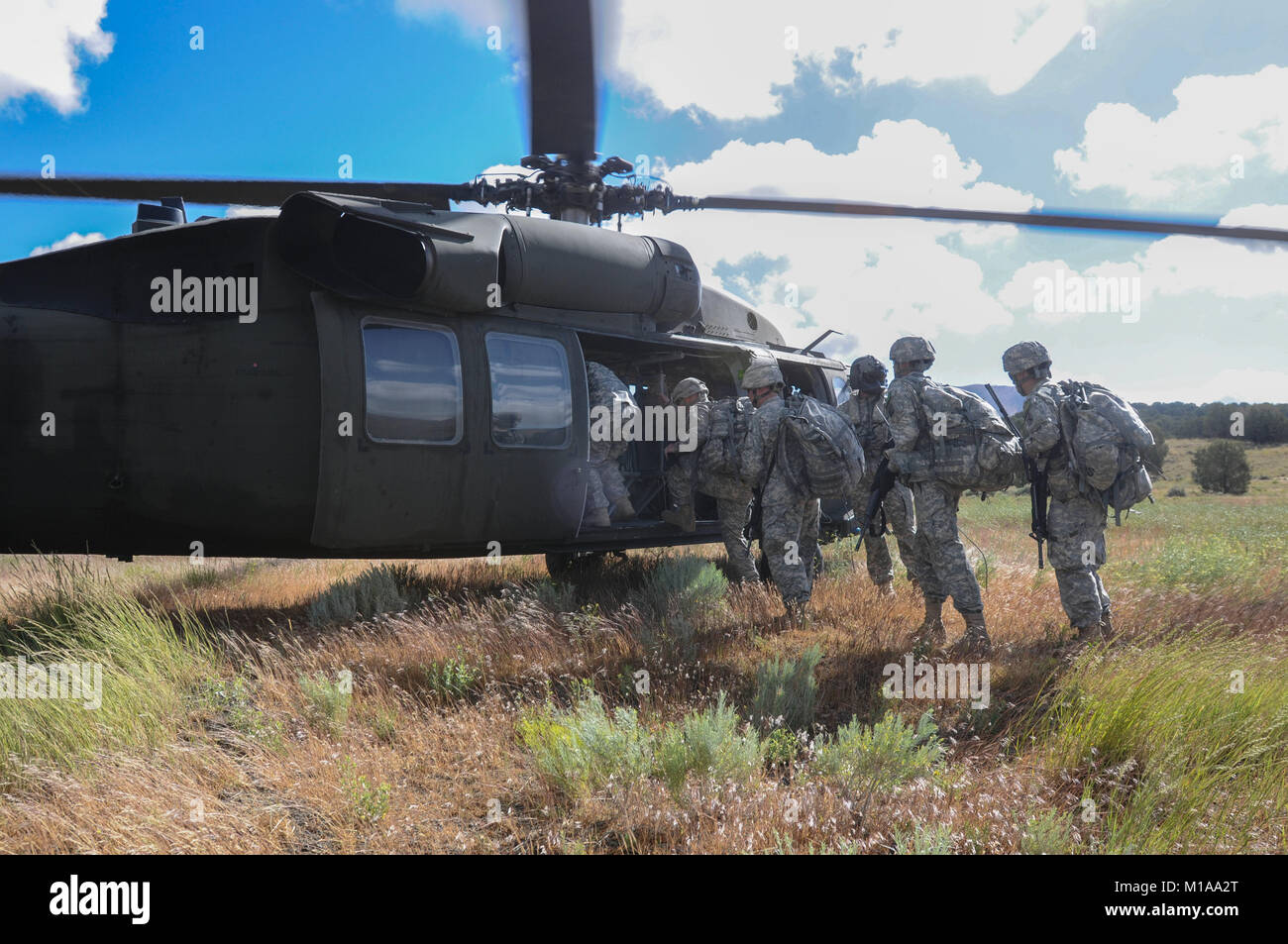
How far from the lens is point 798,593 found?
5.89 m

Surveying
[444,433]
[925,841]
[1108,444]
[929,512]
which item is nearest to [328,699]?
[444,433]

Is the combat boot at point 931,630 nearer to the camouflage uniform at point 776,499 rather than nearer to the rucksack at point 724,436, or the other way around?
the camouflage uniform at point 776,499

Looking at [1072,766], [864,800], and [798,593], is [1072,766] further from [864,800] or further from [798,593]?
[798,593]

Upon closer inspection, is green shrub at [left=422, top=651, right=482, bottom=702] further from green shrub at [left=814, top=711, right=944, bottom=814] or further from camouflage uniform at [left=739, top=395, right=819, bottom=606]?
camouflage uniform at [left=739, top=395, right=819, bottom=606]

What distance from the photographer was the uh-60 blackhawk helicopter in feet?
14.7

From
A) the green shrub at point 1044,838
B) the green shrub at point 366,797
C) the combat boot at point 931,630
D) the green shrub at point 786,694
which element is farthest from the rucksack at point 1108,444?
the green shrub at point 366,797

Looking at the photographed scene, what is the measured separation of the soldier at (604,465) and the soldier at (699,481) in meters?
0.50

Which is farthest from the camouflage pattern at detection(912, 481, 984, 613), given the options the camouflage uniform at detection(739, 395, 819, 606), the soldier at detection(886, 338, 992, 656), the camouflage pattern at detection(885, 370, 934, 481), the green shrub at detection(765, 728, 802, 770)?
the green shrub at detection(765, 728, 802, 770)

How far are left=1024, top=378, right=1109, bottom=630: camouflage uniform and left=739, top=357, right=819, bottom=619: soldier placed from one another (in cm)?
173

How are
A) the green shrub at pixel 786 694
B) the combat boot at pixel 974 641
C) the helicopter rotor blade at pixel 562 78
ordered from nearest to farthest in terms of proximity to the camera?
the green shrub at pixel 786 694 < the helicopter rotor blade at pixel 562 78 < the combat boot at pixel 974 641

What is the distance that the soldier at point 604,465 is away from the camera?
6.25 m

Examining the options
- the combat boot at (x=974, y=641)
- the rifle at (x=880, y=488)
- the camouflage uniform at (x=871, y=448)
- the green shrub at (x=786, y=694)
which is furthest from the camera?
the camouflage uniform at (x=871, y=448)

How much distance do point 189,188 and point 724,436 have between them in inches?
180
